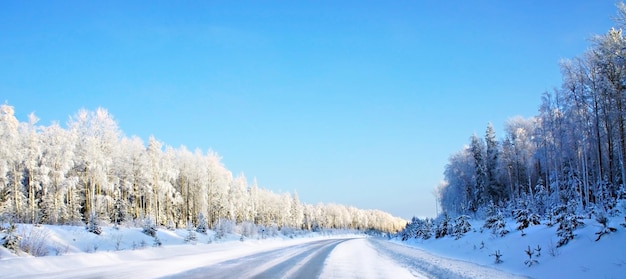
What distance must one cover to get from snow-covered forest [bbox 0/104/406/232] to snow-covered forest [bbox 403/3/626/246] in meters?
23.6

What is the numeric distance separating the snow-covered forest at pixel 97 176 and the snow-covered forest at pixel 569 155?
23565 mm

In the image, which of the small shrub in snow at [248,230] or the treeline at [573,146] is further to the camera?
the small shrub in snow at [248,230]

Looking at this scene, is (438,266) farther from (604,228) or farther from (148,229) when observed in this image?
(148,229)

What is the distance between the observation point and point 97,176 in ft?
135

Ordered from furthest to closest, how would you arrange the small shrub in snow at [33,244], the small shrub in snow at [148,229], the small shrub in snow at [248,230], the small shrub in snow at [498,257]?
the small shrub in snow at [248,230]
the small shrub in snow at [148,229]
the small shrub in snow at [33,244]
the small shrub in snow at [498,257]

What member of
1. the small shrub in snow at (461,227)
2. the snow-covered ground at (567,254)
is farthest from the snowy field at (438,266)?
the small shrub in snow at (461,227)

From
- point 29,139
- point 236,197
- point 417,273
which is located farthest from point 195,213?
point 417,273

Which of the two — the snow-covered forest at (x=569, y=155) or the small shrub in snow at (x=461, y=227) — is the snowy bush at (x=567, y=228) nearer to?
the snow-covered forest at (x=569, y=155)

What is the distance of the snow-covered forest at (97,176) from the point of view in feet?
128

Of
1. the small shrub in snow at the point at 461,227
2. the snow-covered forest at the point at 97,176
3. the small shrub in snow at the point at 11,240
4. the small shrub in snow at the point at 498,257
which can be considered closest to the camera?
the small shrub in snow at the point at 498,257

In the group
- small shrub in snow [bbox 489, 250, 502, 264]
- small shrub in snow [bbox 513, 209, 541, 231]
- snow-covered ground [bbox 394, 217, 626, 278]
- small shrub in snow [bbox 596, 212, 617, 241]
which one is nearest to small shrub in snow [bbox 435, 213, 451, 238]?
small shrub in snow [bbox 513, 209, 541, 231]

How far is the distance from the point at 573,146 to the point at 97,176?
4375 centimetres

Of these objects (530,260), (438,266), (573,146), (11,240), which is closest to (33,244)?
(11,240)

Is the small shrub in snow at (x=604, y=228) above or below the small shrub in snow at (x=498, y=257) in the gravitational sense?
above
